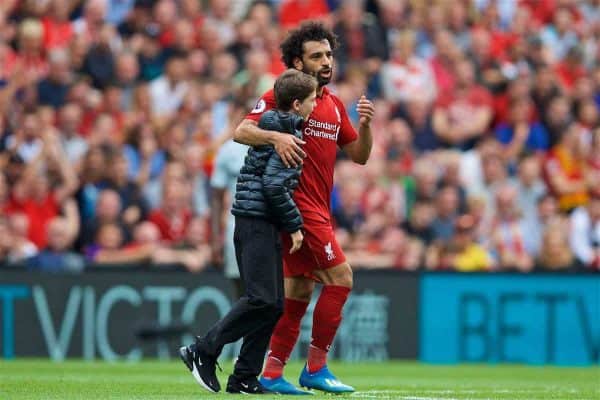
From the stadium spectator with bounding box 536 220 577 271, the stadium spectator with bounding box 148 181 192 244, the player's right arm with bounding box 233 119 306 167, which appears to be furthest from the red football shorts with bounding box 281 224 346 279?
the stadium spectator with bounding box 536 220 577 271

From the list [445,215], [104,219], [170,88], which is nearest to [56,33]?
[170,88]

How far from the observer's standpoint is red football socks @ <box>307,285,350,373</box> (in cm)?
896

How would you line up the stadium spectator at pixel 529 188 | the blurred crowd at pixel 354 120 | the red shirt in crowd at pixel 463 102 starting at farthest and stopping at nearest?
the red shirt in crowd at pixel 463 102 < the stadium spectator at pixel 529 188 < the blurred crowd at pixel 354 120

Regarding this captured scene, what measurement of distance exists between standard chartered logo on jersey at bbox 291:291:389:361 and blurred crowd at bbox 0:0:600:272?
1.94 ft

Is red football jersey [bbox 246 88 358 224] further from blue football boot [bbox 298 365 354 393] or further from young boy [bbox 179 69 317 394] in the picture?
blue football boot [bbox 298 365 354 393]

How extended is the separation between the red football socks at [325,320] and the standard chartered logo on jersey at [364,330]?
20.9ft

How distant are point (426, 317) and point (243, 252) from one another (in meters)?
7.49

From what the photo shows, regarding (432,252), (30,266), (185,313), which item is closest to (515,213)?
(432,252)

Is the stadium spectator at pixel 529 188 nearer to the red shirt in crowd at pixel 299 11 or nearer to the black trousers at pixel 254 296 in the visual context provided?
the red shirt in crowd at pixel 299 11

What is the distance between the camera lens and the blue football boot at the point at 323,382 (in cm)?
889

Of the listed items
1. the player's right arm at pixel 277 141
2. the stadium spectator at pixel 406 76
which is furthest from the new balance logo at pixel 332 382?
the stadium spectator at pixel 406 76

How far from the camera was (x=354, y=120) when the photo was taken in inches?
703

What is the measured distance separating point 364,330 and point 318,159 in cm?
679

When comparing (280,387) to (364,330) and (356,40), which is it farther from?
(356,40)
